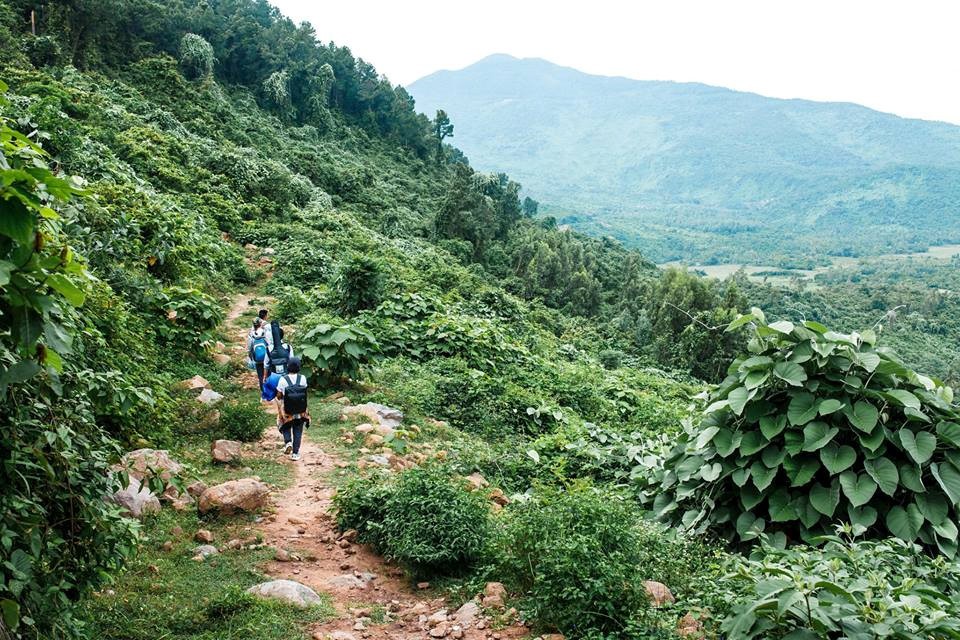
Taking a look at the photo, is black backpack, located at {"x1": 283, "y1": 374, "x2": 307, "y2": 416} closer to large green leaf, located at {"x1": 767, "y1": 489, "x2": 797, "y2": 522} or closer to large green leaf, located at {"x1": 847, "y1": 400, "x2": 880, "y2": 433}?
Answer: large green leaf, located at {"x1": 767, "y1": 489, "x2": 797, "y2": 522}

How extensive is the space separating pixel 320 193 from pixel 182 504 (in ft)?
88.2

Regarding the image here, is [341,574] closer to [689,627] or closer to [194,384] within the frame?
[689,627]

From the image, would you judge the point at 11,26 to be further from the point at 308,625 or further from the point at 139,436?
the point at 308,625

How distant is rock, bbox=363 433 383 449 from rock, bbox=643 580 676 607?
418 centimetres

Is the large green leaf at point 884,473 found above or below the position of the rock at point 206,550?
above

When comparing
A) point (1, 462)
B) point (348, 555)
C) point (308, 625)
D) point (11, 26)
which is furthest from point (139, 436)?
point (11, 26)

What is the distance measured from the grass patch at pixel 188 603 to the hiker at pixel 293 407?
2.11 meters

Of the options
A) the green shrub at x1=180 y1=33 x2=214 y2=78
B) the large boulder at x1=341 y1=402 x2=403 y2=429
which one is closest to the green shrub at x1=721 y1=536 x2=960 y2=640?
the large boulder at x1=341 y1=402 x2=403 y2=429

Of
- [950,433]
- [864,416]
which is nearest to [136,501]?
[864,416]

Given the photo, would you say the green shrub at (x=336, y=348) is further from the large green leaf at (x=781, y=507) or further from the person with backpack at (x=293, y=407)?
the large green leaf at (x=781, y=507)

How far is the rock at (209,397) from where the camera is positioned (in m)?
8.33

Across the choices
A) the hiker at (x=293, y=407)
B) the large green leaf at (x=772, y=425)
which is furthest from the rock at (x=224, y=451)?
the large green leaf at (x=772, y=425)

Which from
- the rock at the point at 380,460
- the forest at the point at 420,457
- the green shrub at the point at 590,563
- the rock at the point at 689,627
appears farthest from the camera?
the rock at the point at 380,460

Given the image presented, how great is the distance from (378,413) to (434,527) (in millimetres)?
3774
